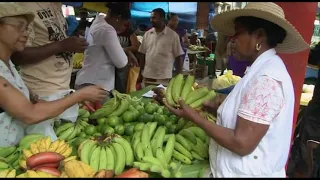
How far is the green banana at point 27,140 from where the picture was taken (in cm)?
204

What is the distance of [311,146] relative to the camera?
119 inches

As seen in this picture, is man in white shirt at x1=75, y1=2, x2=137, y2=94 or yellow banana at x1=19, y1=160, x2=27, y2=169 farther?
man in white shirt at x1=75, y1=2, x2=137, y2=94

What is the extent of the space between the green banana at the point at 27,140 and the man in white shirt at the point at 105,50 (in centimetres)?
185

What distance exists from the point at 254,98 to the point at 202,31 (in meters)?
12.8

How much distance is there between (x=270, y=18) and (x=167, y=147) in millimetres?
1049

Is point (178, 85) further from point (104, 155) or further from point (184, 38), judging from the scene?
point (184, 38)

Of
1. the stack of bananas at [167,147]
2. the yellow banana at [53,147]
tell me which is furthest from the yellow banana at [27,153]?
the stack of bananas at [167,147]

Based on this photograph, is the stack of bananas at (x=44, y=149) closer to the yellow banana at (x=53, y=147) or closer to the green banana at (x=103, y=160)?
the yellow banana at (x=53, y=147)

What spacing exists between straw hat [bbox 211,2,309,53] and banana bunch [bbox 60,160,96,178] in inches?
46.9

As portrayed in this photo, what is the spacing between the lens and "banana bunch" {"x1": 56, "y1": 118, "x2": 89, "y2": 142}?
7.78 feet

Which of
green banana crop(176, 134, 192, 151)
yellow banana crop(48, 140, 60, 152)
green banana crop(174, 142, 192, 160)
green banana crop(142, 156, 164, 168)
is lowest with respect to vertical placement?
green banana crop(174, 142, 192, 160)

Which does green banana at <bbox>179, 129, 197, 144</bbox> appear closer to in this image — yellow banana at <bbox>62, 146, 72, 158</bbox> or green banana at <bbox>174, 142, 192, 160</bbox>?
green banana at <bbox>174, 142, 192, 160</bbox>

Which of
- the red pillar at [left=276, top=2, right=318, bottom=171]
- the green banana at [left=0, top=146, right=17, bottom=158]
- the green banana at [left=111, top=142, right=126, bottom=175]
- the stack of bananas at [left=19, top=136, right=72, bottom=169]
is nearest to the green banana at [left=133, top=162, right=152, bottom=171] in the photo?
the green banana at [left=111, top=142, right=126, bottom=175]

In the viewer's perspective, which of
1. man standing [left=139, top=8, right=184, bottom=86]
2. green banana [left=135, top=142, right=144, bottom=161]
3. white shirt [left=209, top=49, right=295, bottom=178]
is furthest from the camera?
man standing [left=139, top=8, right=184, bottom=86]
